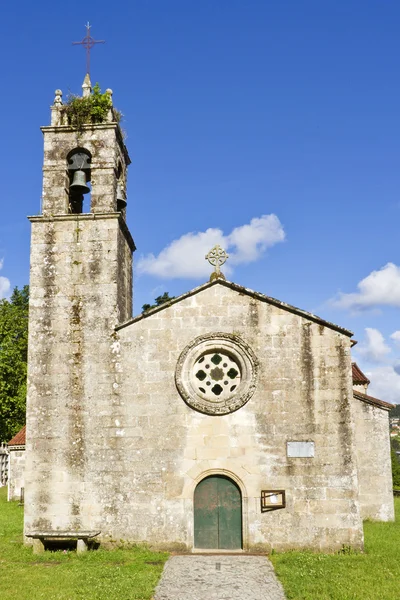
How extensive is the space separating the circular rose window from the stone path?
3169 millimetres

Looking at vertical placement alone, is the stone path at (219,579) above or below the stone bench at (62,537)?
below

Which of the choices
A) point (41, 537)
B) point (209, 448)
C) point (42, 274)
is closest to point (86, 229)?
point (42, 274)

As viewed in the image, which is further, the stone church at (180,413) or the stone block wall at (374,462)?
the stone block wall at (374,462)

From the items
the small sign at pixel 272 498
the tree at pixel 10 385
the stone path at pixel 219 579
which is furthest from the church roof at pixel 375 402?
the tree at pixel 10 385

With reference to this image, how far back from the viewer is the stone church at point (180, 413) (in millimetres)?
13008

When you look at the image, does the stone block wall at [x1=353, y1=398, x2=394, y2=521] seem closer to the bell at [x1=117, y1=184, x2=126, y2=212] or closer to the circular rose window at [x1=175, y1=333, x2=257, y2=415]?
the circular rose window at [x1=175, y1=333, x2=257, y2=415]

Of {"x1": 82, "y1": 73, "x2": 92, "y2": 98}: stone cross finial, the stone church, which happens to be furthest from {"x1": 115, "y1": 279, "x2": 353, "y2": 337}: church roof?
{"x1": 82, "y1": 73, "x2": 92, "y2": 98}: stone cross finial

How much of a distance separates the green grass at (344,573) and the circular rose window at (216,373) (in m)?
3.50

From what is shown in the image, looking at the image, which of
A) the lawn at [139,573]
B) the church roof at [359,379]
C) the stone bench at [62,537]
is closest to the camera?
the lawn at [139,573]

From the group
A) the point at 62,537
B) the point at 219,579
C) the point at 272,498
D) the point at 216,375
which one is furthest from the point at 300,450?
the point at 62,537

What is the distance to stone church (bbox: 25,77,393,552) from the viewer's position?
13.0m

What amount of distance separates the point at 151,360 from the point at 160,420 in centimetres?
143

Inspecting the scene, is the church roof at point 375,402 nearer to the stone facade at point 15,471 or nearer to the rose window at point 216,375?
the rose window at point 216,375

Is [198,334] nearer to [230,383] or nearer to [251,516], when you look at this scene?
[230,383]
